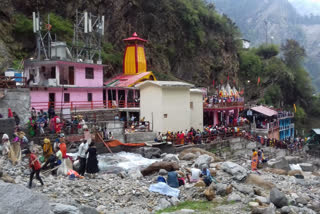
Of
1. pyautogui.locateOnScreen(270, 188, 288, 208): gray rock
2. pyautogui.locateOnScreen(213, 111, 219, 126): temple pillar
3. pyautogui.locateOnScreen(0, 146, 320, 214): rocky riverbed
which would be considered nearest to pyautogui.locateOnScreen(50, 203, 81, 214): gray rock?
pyautogui.locateOnScreen(0, 146, 320, 214): rocky riverbed

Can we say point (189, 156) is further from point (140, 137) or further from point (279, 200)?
point (279, 200)

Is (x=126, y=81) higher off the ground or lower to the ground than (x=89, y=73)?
lower

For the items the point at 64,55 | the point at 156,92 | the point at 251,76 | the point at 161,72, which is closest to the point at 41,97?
the point at 64,55

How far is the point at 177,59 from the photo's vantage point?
49344 mm

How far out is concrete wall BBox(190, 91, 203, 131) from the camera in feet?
99.9

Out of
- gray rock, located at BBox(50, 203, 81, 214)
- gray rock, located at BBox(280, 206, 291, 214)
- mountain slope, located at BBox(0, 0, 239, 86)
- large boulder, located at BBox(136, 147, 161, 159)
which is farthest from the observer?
mountain slope, located at BBox(0, 0, 239, 86)

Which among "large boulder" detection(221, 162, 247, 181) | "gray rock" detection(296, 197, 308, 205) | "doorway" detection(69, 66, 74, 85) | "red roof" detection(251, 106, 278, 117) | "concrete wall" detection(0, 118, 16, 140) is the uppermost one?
"doorway" detection(69, 66, 74, 85)

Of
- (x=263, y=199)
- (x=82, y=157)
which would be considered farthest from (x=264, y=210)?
(x=82, y=157)

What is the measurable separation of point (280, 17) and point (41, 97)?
20244 cm

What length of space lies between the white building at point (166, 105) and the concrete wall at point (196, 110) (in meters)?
1.98

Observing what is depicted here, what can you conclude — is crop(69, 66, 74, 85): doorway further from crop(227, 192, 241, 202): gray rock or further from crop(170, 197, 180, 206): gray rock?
crop(227, 192, 241, 202): gray rock

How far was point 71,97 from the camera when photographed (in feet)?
89.4

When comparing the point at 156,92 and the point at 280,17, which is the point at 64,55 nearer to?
the point at 156,92

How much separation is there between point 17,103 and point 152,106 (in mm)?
11187
